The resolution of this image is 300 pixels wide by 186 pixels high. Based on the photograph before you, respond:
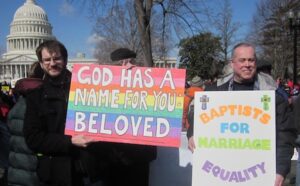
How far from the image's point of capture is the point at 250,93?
3.57m

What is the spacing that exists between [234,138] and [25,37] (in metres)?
121

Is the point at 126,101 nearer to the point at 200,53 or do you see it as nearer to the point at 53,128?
the point at 53,128

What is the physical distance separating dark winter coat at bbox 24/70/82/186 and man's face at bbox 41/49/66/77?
A: 0.22ft

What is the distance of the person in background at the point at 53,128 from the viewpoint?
3.53 m

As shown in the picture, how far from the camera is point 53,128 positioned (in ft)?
12.0

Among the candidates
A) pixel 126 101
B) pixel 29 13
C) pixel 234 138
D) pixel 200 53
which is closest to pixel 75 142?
pixel 126 101

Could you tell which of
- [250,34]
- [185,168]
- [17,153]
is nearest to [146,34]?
[185,168]

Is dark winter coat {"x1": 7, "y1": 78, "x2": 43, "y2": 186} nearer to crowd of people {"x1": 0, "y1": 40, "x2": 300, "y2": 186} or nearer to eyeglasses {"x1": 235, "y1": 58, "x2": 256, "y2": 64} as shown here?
crowd of people {"x1": 0, "y1": 40, "x2": 300, "y2": 186}

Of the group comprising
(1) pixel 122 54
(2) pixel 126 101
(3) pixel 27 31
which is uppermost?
(3) pixel 27 31

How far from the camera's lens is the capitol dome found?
119 metres

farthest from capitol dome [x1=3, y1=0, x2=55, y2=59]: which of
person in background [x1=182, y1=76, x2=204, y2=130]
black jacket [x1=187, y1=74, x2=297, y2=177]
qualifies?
black jacket [x1=187, y1=74, x2=297, y2=177]

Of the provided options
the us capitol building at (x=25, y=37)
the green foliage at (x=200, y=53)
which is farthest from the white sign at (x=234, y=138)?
the us capitol building at (x=25, y=37)

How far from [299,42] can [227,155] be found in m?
43.5

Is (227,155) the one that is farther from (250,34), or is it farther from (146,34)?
(250,34)
